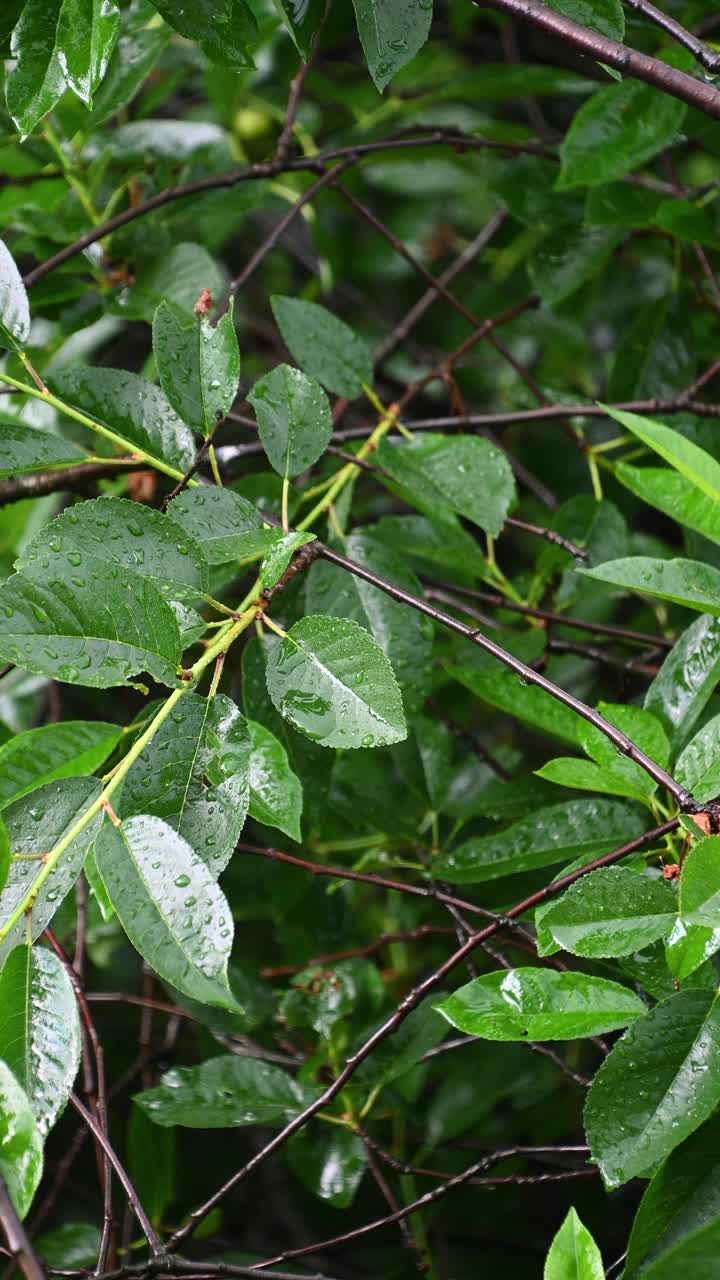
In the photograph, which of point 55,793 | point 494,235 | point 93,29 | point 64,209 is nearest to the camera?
point 55,793

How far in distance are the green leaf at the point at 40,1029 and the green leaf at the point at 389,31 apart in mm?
531

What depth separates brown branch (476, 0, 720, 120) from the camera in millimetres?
629

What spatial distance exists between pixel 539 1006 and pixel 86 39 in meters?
0.65

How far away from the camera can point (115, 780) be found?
0.60m

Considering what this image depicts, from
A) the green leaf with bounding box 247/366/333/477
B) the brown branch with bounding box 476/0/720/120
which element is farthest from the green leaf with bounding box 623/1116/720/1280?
the brown branch with bounding box 476/0/720/120

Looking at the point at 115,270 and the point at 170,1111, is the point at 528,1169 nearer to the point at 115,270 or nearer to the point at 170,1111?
the point at 170,1111

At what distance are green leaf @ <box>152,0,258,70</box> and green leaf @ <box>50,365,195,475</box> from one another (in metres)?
0.21

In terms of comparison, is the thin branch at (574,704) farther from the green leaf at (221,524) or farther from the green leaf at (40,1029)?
the green leaf at (40,1029)

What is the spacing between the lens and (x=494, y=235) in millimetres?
1498

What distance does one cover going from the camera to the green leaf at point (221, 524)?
2.19ft

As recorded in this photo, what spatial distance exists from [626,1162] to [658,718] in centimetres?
31

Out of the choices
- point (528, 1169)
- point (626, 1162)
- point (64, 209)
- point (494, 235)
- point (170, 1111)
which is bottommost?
point (528, 1169)

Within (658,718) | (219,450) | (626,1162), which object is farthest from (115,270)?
(626,1162)

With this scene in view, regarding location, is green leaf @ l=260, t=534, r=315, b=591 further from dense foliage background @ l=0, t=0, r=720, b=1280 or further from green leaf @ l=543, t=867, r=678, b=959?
green leaf @ l=543, t=867, r=678, b=959
